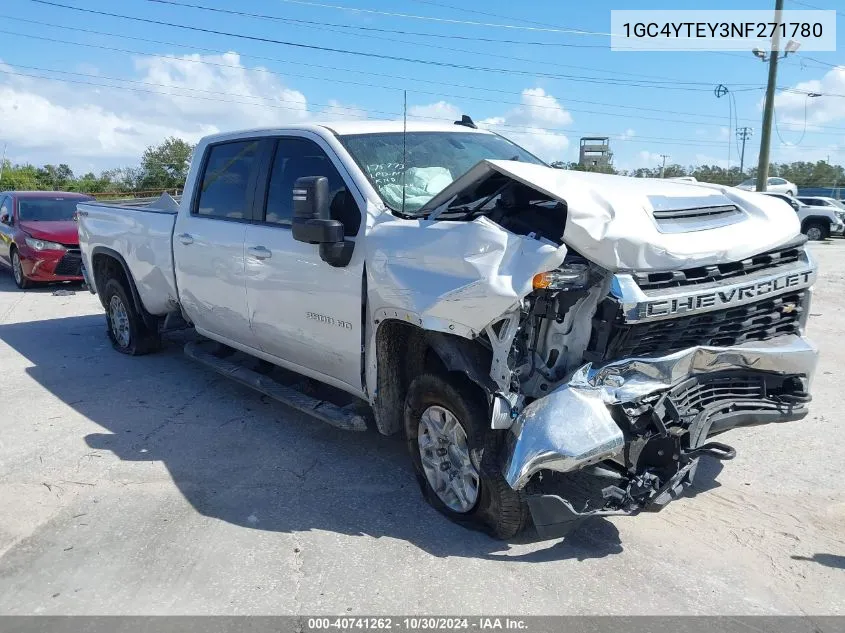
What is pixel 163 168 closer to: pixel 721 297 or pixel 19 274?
pixel 19 274

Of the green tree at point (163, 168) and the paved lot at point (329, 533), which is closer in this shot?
the paved lot at point (329, 533)

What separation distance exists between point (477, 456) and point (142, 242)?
14.5 feet

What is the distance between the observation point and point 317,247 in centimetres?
436

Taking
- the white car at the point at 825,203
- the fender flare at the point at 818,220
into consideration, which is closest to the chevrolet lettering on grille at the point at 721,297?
the fender flare at the point at 818,220

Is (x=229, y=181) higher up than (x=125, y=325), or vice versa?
(x=229, y=181)

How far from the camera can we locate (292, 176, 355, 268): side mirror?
394 centimetres

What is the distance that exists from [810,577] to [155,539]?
328 centimetres

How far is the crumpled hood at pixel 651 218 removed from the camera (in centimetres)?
315

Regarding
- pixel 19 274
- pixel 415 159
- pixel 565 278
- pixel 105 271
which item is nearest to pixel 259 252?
pixel 415 159

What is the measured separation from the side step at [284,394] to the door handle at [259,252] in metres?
0.97

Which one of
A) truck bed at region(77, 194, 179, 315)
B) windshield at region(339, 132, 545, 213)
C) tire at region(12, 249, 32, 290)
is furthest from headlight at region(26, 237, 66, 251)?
windshield at region(339, 132, 545, 213)

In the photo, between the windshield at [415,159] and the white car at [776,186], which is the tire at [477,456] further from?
the white car at [776,186]

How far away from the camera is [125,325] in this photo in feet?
24.7
